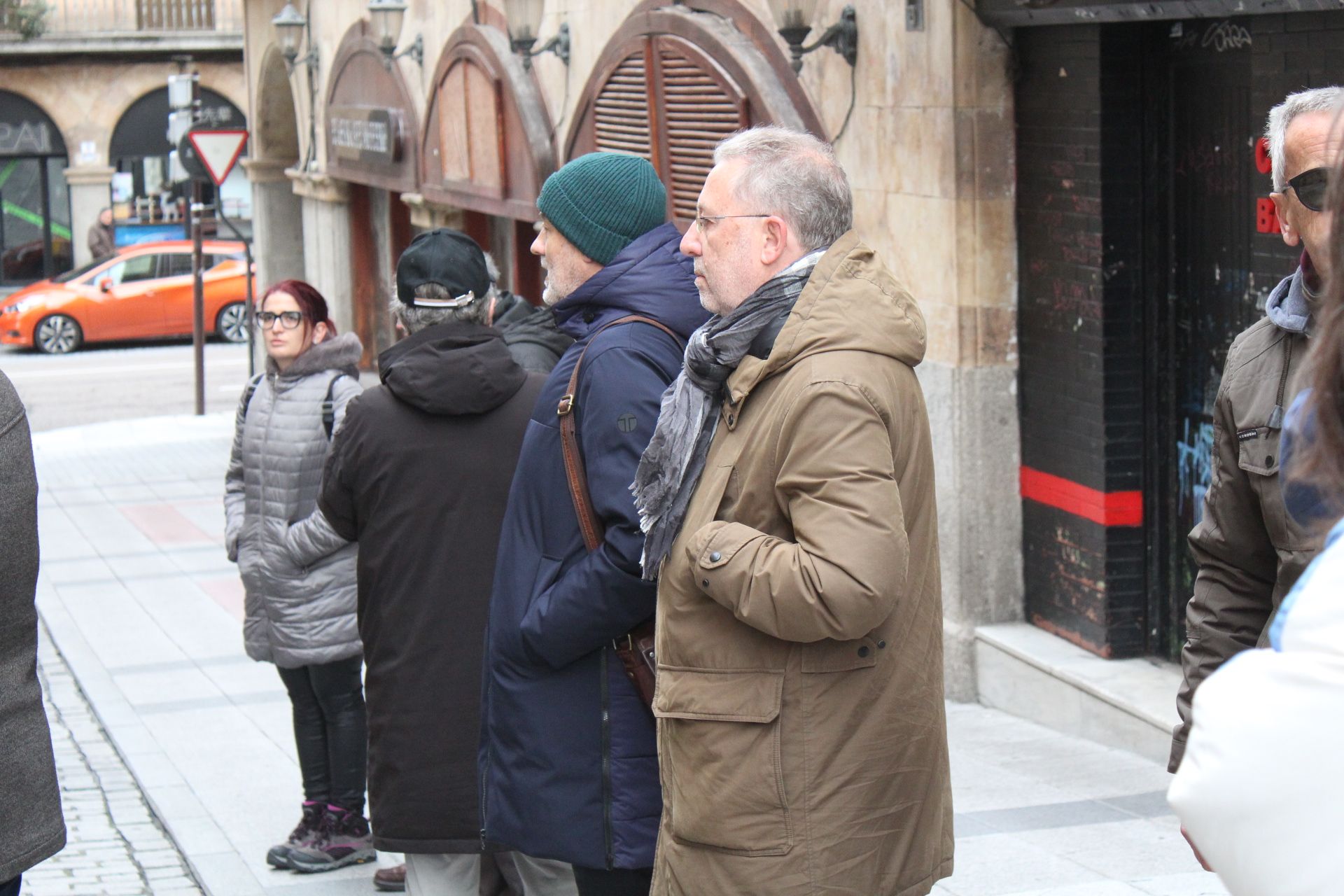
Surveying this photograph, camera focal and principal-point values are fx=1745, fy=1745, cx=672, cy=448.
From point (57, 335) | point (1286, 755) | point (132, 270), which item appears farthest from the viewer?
point (132, 270)

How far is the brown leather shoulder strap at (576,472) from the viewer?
319cm

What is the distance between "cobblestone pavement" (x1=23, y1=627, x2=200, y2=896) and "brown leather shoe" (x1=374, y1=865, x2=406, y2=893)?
59cm

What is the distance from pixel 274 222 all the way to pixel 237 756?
14.7m

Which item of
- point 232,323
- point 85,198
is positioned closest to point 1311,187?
point 232,323

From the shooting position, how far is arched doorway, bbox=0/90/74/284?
3553 cm

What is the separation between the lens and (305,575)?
5.16 m

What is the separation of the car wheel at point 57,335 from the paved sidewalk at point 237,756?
14.0 meters

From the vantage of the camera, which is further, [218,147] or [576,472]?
[218,147]

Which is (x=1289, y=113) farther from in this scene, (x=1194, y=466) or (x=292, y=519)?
(x=1194, y=466)

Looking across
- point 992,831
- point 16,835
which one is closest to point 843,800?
point 16,835

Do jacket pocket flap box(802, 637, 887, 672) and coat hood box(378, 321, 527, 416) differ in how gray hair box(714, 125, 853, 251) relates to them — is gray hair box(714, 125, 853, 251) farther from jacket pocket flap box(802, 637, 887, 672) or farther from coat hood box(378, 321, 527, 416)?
coat hood box(378, 321, 527, 416)

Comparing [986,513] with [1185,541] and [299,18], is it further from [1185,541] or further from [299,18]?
[299,18]

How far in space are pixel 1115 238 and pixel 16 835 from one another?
4391 millimetres

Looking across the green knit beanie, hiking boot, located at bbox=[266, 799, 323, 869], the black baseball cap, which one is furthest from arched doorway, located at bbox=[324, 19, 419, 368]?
the green knit beanie
